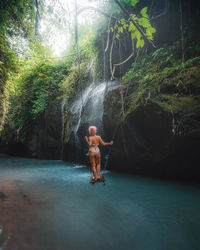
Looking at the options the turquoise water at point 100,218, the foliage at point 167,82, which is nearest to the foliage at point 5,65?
the turquoise water at point 100,218

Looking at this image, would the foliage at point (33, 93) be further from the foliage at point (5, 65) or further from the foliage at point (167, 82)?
the foliage at point (167, 82)

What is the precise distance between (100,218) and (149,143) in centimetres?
316

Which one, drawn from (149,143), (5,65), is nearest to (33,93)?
(5,65)

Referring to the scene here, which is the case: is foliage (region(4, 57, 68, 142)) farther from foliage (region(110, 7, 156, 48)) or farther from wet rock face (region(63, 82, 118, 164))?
foliage (region(110, 7, 156, 48))

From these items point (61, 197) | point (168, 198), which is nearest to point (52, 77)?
point (61, 197)

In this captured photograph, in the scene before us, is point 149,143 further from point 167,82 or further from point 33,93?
point 33,93

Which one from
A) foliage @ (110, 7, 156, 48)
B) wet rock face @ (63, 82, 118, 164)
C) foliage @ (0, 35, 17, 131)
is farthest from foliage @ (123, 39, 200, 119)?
foliage @ (0, 35, 17, 131)

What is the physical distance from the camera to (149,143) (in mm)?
4902

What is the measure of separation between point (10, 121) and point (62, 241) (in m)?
13.6

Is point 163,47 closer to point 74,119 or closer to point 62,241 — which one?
point 74,119

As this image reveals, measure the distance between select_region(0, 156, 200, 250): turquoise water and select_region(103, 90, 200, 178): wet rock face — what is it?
0.85m

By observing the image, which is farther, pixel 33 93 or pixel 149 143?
pixel 33 93

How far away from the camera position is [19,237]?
5.86 feet

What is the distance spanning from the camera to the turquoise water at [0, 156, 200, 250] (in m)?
1.78
